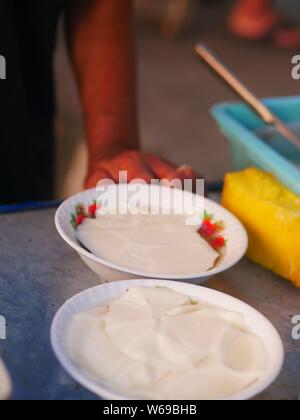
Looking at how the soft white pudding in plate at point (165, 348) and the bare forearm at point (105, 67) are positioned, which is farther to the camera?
the bare forearm at point (105, 67)

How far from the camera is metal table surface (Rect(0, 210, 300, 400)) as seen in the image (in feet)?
2.28

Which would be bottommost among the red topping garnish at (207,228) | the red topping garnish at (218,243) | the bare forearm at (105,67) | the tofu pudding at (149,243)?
the red topping garnish at (218,243)

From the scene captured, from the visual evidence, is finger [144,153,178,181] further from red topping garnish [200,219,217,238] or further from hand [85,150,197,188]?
red topping garnish [200,219,217,238]

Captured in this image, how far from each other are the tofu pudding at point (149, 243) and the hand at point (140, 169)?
Result: 0.30 feet

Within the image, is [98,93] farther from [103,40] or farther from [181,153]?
[181,153]

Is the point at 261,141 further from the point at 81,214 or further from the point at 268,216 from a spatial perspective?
the point at 81,214

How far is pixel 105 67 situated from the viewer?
1.25m

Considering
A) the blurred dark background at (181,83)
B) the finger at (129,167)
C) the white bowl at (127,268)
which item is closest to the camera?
the white bowl at (127,268)

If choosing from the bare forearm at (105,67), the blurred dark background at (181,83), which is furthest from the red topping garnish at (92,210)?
the blurred dark background at (181,83)

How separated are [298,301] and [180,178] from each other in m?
0.27

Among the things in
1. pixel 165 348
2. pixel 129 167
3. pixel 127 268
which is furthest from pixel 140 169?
pixel 165 348

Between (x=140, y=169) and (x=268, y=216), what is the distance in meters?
0.21

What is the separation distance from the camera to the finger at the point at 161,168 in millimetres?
1028

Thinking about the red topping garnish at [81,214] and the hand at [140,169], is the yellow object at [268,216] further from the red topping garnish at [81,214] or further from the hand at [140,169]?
the red topping garnish at [81,214]
